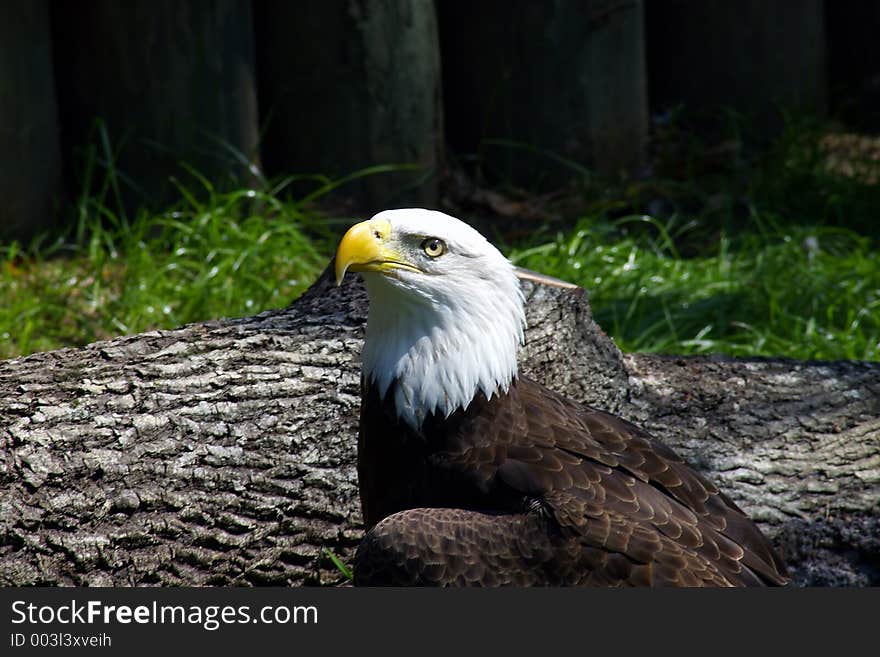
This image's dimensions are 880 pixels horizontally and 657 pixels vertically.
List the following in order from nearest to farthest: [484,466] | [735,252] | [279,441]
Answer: [484,466] < [279,441] < [735,252]

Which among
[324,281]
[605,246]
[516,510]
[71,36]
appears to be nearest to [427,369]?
[516,510]

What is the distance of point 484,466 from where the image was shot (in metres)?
3.10

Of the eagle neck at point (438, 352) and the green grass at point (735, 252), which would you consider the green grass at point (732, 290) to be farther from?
the eagle neck at point (438, 352)

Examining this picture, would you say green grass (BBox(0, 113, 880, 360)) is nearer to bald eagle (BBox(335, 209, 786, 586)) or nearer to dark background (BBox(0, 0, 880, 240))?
dark background (BBox(0, 0, 880, 240))

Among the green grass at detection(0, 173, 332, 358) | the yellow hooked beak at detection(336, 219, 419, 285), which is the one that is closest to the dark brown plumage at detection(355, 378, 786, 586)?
the yellow hooked beak at detection(336, 219, 419, 285)

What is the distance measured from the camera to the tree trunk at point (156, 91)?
568 cm

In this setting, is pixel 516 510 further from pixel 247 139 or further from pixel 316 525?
pixel 247 139

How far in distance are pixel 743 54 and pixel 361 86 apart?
231cm

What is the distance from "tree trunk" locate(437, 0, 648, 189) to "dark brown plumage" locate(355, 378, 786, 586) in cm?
331

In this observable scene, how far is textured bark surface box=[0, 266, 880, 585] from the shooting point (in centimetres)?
339

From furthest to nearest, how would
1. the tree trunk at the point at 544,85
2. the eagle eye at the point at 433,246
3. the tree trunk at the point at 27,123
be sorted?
the tree trunk at the point at 544,85 < the tree trunk at the point at 27,123 < the eagle eye at the point at 433,246

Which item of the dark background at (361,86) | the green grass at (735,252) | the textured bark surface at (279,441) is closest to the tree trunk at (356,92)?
the dark background at (361,86)

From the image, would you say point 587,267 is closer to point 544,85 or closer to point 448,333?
point 544,85

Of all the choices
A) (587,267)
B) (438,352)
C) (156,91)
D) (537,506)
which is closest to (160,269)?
(156,91)
